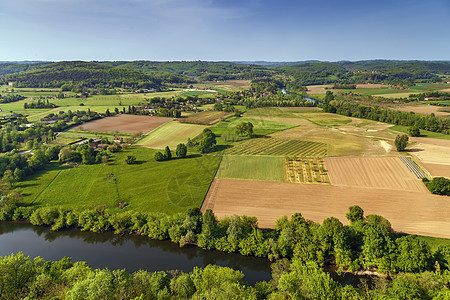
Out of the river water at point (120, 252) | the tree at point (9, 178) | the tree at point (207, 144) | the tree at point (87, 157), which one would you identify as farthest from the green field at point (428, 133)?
the tree at point (9, 178)

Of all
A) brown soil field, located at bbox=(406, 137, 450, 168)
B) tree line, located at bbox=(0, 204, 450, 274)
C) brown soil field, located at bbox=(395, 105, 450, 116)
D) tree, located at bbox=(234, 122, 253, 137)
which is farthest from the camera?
brown soil field, located at bbox=(395, 105, 450, 116)

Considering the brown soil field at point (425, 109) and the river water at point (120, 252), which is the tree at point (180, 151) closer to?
the river water at point (120, 252)

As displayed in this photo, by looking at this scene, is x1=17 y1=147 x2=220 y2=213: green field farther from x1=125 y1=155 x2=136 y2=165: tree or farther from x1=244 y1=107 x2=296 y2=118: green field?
x1=244 y1=107 x2=296 y2=118: green field

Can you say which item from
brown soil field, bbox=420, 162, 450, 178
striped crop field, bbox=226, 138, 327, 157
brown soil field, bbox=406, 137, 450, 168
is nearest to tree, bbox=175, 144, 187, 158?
striped crop field, bbox=226, 138, 327, 157

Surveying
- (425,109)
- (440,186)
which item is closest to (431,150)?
(440,186)

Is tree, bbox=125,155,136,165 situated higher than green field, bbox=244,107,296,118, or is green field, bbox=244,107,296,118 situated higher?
green field, bbox=244,107,296,118

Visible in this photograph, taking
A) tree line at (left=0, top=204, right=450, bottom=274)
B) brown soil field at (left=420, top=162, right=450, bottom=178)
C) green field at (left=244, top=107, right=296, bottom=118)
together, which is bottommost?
tree line at (left=0, top=204, right=450, bottom=274)
